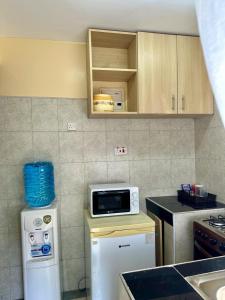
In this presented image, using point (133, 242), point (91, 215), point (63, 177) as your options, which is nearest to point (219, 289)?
point (133, 242)

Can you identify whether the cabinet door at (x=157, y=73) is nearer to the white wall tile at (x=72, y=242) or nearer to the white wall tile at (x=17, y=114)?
the white wall tile at (x=17, y=114)

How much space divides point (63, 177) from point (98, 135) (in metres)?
0.53

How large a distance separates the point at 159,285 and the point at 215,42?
91 centimetres

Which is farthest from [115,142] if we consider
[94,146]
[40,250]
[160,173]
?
[40,250]

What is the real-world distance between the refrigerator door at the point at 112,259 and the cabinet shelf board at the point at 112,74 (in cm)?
136

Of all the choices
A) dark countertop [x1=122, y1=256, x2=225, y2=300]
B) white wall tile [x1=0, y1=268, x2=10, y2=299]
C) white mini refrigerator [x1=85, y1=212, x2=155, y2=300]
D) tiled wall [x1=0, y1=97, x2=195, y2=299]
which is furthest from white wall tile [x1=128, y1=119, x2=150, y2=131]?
white wall tile [x1=0, y1=268, x2=10, y2=299]

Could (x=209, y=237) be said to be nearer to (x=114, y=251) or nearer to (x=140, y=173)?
(x=114, y=251)

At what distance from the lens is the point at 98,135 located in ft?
7.42

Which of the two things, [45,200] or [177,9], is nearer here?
[177,9]

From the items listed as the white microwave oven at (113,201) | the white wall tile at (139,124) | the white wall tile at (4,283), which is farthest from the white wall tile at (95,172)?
the white wall tile at (4,283)

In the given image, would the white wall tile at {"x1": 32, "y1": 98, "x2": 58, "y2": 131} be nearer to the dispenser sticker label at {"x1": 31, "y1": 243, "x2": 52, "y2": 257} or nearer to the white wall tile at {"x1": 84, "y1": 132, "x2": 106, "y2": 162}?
the white wall tile at {"x1": 84, "y1": 132, "x2": 106, "y2": 162}

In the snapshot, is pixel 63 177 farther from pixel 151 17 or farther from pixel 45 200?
pixel 151 17

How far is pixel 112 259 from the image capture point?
69.1 inches

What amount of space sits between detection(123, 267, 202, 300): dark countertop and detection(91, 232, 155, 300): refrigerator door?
0.78 meters
